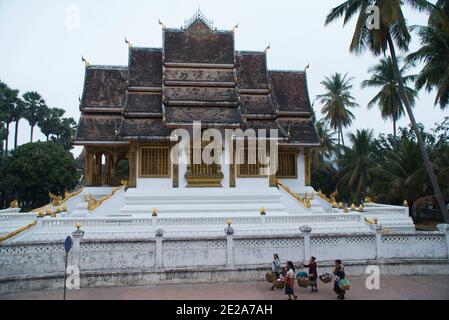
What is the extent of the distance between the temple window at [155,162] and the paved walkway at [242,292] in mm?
8389

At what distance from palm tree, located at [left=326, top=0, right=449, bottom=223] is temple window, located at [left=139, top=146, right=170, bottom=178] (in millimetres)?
10810

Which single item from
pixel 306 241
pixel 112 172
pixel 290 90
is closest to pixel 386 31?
pixel 290 90

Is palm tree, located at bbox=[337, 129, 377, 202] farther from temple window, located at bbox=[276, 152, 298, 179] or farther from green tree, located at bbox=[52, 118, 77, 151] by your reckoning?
green tree, located at bbox=[52, 118, 77, 151]

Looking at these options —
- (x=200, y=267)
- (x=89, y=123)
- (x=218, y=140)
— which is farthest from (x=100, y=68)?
(x=200, y=267)

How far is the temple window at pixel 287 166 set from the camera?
22.7 metres

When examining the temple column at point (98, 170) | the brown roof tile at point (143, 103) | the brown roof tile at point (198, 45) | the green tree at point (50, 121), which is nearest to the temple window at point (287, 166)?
the brown roof tile at point (198, 45)

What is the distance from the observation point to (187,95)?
20.1m

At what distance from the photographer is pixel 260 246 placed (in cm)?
1223

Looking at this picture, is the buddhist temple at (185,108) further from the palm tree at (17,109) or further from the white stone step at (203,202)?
the palm tree at (17,109)

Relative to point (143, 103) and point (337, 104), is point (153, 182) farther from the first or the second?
point (337, 104)

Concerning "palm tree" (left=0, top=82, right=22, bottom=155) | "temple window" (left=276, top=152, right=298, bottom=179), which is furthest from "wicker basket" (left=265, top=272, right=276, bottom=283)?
"palm tree" (left=0, top=82, right=22, bottom=155)

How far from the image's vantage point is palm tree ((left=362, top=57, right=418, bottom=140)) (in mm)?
36594

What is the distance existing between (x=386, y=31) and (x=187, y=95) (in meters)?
10.3
